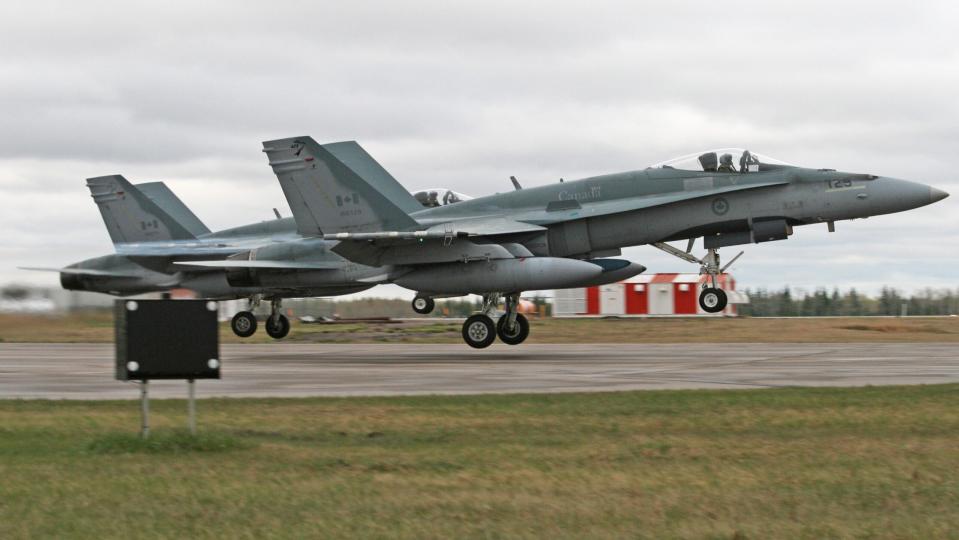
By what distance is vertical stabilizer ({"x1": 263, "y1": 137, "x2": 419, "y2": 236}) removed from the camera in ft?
81.8

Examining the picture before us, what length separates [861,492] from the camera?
7430 mm

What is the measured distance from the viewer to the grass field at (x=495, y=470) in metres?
6.59

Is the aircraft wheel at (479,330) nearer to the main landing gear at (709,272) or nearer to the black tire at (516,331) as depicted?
the black tire at (516,331)

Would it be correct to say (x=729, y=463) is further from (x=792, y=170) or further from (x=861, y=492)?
(x=792, y=170)

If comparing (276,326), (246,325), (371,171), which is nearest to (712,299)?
(371,171)

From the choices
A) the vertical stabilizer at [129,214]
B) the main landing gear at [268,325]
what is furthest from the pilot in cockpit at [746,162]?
the vertical stabilizer at [129,214]

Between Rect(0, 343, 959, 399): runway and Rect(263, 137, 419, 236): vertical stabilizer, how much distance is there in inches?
114

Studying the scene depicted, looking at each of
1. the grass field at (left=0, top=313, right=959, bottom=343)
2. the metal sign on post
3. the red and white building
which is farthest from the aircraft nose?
the red and white building

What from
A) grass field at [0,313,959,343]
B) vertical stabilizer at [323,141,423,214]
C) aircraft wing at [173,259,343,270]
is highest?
vertical stabilizer at [323,141,423,214]

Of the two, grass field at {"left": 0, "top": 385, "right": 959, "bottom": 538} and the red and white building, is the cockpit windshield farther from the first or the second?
the red and white building

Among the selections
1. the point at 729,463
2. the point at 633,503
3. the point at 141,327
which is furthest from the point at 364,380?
the point at 633,503

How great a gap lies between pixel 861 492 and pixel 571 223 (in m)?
17.4

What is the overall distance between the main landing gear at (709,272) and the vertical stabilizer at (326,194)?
572 centimetres

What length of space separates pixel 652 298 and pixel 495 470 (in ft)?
174
